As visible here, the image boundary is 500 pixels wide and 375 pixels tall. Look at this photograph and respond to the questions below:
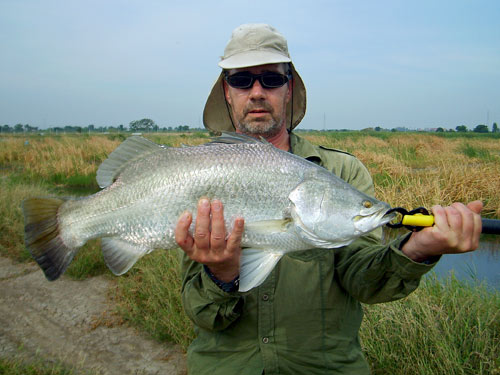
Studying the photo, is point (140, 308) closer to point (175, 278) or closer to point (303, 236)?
point (175, 278)

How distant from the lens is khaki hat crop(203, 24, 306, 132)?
125 inches

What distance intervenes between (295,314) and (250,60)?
6.59 feet

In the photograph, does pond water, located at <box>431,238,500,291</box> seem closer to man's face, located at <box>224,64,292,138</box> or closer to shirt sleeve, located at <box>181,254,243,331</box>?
man's face, located at <box>224,64,292,138</box>

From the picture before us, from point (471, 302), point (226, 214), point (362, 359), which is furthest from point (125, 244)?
point (471, 302)

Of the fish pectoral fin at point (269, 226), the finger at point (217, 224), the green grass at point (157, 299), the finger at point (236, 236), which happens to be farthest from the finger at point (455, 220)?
the green grass at point (157, 299)

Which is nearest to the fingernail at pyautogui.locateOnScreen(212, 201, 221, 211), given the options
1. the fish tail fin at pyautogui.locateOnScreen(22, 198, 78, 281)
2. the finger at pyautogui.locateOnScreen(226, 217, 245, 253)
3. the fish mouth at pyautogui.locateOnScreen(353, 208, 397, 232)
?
the finger at pyautogui.locateOnScreen(226, 217, 245, 253)

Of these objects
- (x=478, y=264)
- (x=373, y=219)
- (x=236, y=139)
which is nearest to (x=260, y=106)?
(x=236, y=139)

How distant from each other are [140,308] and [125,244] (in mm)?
3204

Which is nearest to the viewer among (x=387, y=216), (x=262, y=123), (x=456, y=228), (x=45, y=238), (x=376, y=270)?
(x=456, y=228)

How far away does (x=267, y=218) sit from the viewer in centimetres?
229

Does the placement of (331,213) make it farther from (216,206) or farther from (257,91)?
(257,91)

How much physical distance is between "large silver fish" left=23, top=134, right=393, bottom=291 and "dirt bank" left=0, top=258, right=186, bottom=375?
208cm

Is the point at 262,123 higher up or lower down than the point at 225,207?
higher up

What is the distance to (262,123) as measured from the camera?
3.23 metres
